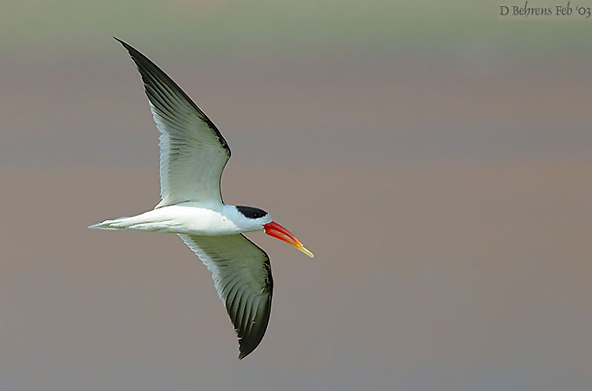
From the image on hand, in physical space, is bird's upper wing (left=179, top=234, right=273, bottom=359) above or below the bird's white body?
below

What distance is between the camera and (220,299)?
13.1 m

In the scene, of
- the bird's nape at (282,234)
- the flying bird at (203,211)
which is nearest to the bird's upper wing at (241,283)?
the flying bird at (203,211)

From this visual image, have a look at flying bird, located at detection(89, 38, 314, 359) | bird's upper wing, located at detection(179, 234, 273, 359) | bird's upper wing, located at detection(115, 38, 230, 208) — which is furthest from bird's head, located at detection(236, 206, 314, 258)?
bird's upper wing, located at detection(179, 234, 273, 359)

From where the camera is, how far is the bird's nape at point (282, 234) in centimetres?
1216

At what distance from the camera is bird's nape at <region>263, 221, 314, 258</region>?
1216 cm

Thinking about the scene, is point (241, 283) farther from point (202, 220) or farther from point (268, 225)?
point (202, 220)

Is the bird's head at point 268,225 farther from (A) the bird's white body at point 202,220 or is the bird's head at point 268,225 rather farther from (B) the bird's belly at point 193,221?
(B) the bird's belly at point 193,221

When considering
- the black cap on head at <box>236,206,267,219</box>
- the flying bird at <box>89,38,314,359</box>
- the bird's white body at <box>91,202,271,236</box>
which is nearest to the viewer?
the flying bird at <box>89,38,314,359</box>

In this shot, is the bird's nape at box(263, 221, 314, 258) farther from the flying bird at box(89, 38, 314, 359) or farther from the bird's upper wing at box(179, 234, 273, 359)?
the bird's upper wing at box(179, 234, 273, 359)

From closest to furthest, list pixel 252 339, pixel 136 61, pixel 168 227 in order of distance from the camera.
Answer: pixel 136 61, pixel 168 227, pixel 252 339

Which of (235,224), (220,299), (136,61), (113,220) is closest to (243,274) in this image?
(220,299)

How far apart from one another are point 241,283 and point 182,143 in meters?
2.39

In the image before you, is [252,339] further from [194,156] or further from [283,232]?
[194,156]

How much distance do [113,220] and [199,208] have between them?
103 centimetres
